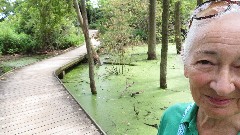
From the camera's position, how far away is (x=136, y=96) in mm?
7117

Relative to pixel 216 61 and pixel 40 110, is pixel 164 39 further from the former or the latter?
pixel 216 61

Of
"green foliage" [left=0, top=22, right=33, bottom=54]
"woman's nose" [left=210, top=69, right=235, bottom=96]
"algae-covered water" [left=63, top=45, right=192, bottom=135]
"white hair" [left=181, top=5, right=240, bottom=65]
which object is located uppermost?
"white hair" [left=181, top=5, right=240, bottom=65]

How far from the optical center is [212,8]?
0.83 meters

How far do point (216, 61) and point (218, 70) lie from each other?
3cm

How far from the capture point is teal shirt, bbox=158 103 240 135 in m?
0.97

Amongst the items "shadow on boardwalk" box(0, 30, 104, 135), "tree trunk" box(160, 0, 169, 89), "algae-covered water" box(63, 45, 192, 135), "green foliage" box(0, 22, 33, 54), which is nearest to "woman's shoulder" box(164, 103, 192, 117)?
"algae-covered water" box(63, 45, 192, 135)

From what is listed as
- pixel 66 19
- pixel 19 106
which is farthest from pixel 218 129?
pixel 66 19

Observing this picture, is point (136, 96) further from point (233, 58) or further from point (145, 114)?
point (233, 58)

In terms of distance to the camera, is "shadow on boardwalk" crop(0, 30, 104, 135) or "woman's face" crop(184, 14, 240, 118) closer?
"woman's face" crop(184, 14, 240, 118)

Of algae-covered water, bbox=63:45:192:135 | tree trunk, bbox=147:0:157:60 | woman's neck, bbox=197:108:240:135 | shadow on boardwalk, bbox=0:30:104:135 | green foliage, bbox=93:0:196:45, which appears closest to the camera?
woman's neck, bbox=197:108:240:135

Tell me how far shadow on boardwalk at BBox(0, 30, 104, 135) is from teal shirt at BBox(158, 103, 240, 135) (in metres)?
3.42

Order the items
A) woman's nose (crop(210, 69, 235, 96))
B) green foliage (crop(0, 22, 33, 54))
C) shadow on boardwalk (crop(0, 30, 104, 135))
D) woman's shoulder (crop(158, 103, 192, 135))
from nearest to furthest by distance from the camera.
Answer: woman's nose (crop(210, 69, 235, 96)) → woman's shoulder (crop(158, 103, 192, 135)) → shadow on boardwalk (crop(0, 30, 104, 135)) → green foliage (crop(0, 22, 33, 54))

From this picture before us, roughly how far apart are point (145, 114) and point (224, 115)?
5040mm

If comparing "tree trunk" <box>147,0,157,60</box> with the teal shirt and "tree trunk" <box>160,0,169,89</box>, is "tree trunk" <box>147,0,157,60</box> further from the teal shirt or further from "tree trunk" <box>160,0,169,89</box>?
the teal shirt
